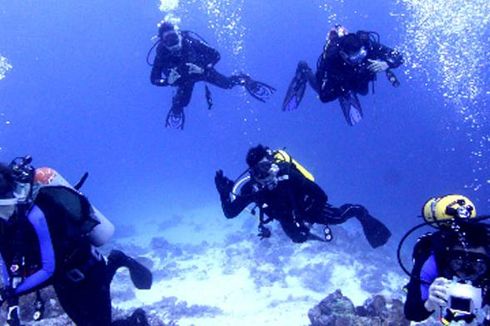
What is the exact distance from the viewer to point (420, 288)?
4.18m

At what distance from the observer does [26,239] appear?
5.12 m

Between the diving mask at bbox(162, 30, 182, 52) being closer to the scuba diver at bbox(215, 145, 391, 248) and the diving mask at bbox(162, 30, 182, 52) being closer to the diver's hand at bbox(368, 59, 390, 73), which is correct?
the diver's hand at bbox(368, 59, 390, 73)

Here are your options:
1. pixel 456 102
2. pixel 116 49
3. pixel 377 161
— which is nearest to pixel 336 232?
pixel 377 161

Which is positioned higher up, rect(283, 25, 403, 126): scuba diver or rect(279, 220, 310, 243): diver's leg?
rect(283, 25, 403, 126): scuba diver

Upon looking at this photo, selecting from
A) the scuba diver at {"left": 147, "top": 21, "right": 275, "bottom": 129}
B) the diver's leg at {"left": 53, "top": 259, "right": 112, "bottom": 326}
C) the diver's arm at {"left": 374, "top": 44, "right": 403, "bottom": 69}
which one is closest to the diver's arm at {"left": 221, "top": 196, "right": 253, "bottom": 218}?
the diver's leg at {"left": 53, "top": 259, "right": 112, "bottom": 326}

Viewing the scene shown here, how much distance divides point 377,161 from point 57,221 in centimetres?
6030

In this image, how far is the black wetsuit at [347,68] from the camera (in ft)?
30.5

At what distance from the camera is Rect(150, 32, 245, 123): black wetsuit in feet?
35.7

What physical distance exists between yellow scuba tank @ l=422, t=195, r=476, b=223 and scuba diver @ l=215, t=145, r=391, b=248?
101 inches

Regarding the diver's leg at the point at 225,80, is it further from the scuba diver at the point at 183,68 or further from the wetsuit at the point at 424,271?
the wetsuit at the point at 424,271

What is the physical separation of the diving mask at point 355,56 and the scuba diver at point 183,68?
276 cm

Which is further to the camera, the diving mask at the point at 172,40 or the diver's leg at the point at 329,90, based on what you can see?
the diving mask at the point at 172,40

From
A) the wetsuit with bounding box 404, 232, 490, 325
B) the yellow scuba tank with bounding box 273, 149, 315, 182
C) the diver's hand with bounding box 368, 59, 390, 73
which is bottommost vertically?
Result: the wetsuit with bounding box 404, 232, 490, 325

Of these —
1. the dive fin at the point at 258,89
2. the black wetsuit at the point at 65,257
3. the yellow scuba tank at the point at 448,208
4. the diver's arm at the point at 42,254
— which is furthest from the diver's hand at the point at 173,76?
the yellow scuba tank at the point at 448,208
